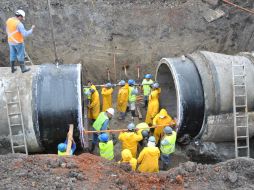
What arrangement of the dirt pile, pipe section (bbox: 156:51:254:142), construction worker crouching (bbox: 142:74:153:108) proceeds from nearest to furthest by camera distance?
the dirt pile < pipe section (bbox: 156:51:254:142) < construction worker crouching (bbox: 142:74:153:108)

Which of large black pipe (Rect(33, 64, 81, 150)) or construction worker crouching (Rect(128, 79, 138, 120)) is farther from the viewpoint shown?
construction worker crouching (Rect(128, 79, 138, 120))

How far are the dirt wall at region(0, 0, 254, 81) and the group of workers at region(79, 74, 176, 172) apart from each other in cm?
244

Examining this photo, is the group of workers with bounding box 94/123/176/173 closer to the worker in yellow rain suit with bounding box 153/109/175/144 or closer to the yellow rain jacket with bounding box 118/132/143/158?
the yellow rain jacket with bounding box 118/132/143/158

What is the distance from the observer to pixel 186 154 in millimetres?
10789

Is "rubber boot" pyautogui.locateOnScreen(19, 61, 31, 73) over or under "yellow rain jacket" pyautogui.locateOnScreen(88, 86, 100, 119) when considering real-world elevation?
over

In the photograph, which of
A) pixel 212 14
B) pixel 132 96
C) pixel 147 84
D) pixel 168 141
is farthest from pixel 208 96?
pixel 212 14

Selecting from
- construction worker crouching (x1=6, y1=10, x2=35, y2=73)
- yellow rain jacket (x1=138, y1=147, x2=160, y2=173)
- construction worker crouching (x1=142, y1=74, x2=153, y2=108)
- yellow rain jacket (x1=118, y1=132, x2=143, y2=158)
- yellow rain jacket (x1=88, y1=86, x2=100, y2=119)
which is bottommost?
yellow rain jacket (x1=138, y1=147, x2=160, y2=173)

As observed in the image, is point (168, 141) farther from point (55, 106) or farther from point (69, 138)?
point (55, 106)

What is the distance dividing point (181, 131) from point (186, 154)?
725mm

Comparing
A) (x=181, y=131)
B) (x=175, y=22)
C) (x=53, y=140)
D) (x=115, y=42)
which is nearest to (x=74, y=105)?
(x=53, y=140)

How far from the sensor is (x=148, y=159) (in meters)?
8.88

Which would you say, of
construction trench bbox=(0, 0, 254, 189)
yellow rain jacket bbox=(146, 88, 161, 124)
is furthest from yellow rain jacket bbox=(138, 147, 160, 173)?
yellow rain jacket bbox=(146, 88, 161, 124)

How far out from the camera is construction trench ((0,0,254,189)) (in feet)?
24.7

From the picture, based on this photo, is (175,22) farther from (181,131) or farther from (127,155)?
(127,155)
